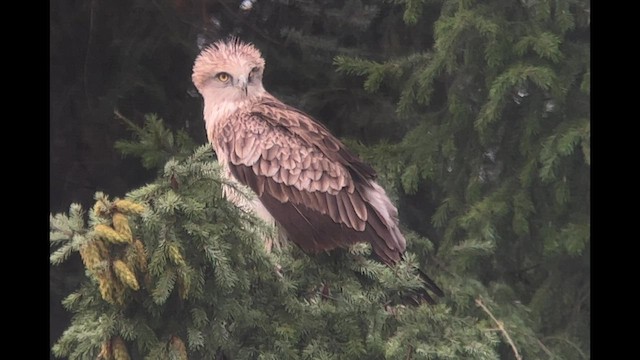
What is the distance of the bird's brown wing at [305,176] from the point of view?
3.53 metres

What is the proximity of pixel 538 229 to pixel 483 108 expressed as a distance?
47cm

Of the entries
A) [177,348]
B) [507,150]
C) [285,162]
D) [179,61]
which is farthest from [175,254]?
[507,150]

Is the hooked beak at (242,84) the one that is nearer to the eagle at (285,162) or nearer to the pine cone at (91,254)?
the eagle at (285,162)

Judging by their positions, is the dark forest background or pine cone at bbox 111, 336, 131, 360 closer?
pine cone at bbox 111, 336, 131, 360

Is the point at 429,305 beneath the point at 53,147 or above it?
beneath

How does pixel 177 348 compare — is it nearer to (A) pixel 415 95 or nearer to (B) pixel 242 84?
(B) pixel 242 84

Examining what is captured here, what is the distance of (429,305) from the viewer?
3346 millimetres

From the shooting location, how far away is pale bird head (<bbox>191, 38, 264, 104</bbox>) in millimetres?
3635

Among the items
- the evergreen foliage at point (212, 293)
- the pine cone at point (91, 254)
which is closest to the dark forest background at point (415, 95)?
the evergreen foliage at point (212, 293)

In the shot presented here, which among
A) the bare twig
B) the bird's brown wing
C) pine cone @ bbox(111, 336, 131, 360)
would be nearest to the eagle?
the bird's brown wing

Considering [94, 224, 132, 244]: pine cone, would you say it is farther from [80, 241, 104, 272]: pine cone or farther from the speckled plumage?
the speckled plumage

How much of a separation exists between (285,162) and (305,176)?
83 mm
